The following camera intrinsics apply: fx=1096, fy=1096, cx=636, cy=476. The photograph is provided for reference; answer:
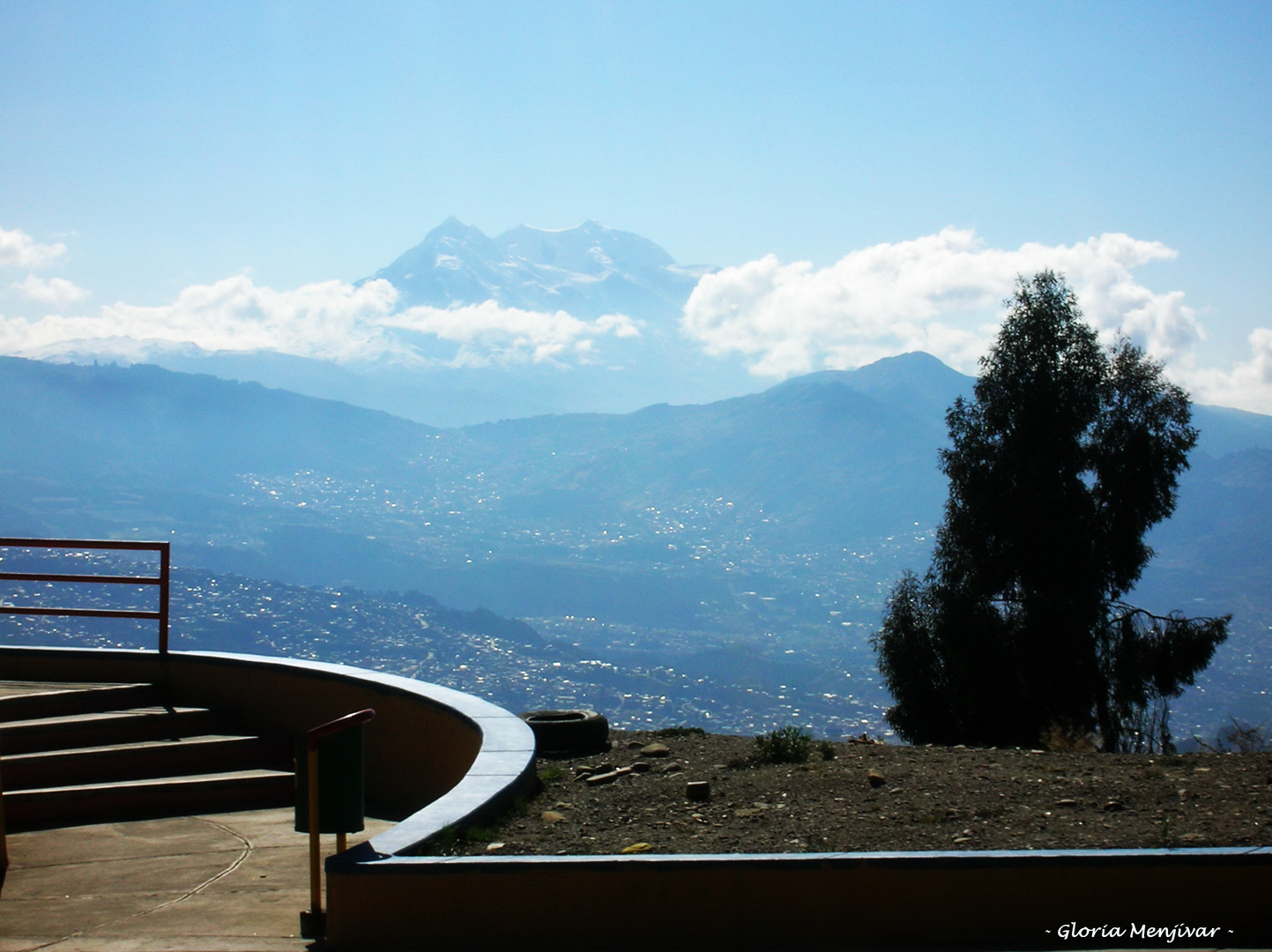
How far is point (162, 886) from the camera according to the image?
237 inches

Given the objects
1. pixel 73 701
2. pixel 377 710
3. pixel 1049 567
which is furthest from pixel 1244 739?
pixel 73 701

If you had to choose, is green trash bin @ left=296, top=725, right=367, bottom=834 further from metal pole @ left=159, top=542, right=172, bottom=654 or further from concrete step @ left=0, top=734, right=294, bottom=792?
metal pole @ left=159, top=542, right=172, bottom=654

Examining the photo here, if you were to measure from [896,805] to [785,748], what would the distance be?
1826 millimetres

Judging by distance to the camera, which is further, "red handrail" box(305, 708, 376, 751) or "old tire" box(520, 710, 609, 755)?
"old tire" box(520, 710, 609, 755)

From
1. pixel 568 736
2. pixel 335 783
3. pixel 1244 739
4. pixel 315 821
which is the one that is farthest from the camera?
pixel 1244 739

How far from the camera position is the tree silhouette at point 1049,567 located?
20156 millimetres

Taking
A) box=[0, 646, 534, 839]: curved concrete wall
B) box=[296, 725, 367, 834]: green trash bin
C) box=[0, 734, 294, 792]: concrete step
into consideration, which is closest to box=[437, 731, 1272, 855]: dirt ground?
box=[0, 646, 534, 839]: curved concrete wall

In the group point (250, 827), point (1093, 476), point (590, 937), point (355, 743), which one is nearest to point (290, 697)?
point (250, 827)

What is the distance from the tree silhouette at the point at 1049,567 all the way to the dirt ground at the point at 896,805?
12426 mm

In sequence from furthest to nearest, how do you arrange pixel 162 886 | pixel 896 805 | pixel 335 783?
pixel 896 805
pixel 162 886
pixel 335 783

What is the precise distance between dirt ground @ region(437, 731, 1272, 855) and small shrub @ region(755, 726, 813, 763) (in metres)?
0.11

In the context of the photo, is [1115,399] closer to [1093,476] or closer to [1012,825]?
[1093,476]

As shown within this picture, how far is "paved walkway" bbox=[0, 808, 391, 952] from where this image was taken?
5066 millimetres

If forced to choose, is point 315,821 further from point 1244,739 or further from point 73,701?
point 1244,739
